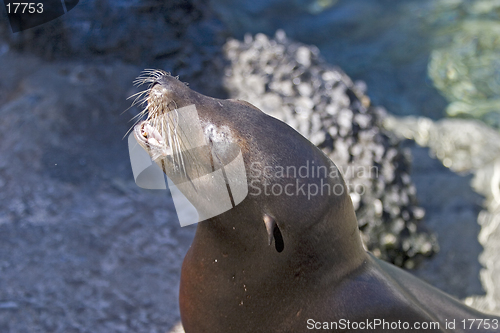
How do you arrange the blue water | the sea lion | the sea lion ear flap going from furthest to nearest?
the blue water, the sea lion, the sea lion ear flap

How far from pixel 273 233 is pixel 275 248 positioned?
94 millimetres

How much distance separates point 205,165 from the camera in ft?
7.47

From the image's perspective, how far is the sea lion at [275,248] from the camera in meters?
2.26

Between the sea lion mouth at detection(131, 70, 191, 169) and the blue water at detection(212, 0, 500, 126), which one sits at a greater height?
the sea lion mouth at detection(131, 70, 191, 169)

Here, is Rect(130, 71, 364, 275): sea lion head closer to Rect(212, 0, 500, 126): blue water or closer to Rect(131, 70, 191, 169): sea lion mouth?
Rect(131, 70, 191, 169): sea lion mouth

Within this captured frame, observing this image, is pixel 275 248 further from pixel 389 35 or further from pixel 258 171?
pixel 389 35

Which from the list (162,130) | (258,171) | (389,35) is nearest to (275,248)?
(258,171)

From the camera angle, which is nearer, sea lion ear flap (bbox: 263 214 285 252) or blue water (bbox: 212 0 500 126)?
sea lion ear flap (bbox: 263 214 285 252)

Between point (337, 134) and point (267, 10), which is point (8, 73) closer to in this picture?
point (337, 134)

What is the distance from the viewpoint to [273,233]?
227cm

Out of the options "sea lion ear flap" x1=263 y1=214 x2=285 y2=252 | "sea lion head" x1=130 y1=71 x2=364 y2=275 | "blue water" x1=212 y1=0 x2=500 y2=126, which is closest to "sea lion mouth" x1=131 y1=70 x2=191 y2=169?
"sea lion head" x1=130 y1=71 x2=364 y2=275

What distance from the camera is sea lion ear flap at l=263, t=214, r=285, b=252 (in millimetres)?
2156

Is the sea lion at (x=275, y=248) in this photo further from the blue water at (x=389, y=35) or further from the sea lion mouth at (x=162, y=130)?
the blue water at (x=389, y=35)

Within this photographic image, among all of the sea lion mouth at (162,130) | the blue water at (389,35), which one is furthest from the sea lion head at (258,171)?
the blue water at (389,35)
